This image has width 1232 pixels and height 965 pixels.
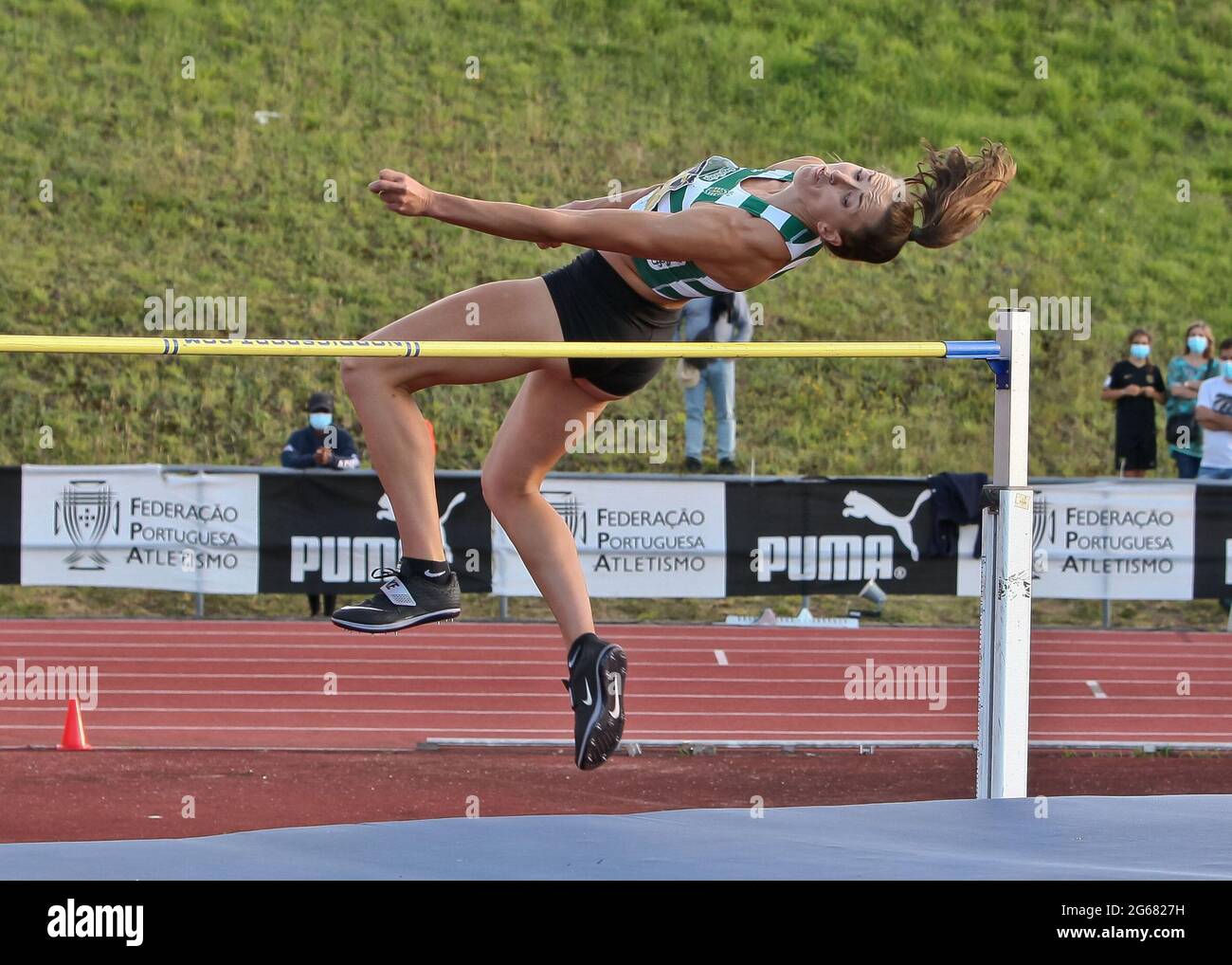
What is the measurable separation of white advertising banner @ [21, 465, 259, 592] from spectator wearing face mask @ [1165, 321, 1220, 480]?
623 centimetres

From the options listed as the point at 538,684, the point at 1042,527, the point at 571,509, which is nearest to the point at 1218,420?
the point at 1042,527

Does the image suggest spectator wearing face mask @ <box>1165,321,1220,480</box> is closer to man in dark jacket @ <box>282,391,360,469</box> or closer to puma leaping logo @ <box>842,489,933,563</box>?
puma leaping logo @ <box>842,489,933,563</box>

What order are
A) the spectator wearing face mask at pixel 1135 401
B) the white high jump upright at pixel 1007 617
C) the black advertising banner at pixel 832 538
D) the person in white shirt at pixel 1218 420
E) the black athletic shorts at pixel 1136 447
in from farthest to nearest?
the black athletic shorts at pixel 1136 447 < the spectator wearing face mask at pixel 1135 401 < the person in white shirt at pixel 1218 420 < the black advertising banner at pixel 832 538 < the white high jump upright at pixel 1007 617

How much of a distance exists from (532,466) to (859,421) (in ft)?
33.7

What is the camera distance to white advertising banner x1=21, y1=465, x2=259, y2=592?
9.50 meters

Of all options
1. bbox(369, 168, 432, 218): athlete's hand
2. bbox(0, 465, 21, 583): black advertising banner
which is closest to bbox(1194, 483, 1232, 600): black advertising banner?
bbox(0, 465, 21, 583): black advertising banner

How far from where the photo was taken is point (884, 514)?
31.8 feet

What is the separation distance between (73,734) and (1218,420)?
22.9 ft

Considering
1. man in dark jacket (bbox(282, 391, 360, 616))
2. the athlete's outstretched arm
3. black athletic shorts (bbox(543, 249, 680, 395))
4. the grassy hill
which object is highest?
the grassy hill

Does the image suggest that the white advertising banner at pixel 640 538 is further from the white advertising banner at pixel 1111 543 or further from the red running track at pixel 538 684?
the white advertising banner at pixel 1111 543

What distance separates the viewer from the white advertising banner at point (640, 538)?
9.52 metres

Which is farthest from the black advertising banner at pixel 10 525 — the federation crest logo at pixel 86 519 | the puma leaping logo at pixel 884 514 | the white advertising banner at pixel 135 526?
the puma leaping logo at pixel 884 514

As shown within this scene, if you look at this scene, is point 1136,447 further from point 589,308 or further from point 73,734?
point 589,308
